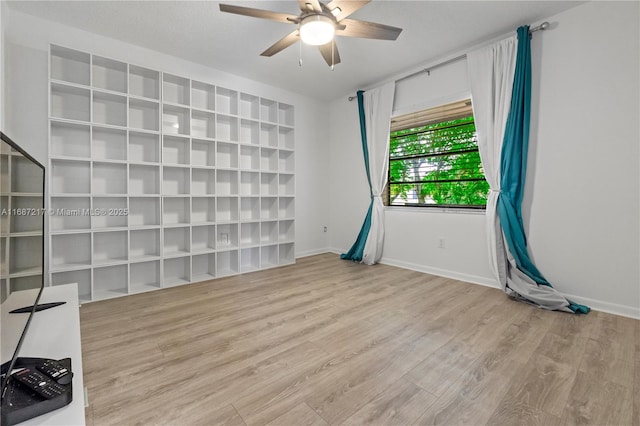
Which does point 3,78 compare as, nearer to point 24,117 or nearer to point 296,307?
point 24,117

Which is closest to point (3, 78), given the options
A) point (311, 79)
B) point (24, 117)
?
point (24, 117)

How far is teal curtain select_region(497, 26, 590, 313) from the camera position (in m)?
2.74

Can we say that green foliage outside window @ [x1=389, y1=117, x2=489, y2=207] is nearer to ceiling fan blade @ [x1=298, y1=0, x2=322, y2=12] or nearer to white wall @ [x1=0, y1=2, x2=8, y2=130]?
ceiling fan blade @ [x1=298, y1=0, x2=322, y2=12]

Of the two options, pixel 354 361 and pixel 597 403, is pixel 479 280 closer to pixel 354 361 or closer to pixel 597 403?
pixel 597 403

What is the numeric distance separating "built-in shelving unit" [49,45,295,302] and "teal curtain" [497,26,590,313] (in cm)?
268

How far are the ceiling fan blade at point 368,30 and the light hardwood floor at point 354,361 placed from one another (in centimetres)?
229

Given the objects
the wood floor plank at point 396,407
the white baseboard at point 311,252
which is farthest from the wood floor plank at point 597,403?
the white baseboard at point 311,252

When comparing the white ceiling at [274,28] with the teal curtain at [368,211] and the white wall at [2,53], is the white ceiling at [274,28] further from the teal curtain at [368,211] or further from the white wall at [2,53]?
the teal curtain at [368,211]

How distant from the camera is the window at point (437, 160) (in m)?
3.34

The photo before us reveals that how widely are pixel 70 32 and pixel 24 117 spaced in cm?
95

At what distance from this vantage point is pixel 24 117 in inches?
99.9

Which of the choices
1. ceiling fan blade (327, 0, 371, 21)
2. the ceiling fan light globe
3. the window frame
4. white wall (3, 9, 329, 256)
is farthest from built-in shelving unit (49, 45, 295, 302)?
ceiling fan blade (327, 0, 371, 21)

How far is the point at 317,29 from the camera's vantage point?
2158 millimetres

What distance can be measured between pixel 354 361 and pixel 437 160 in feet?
9.14
